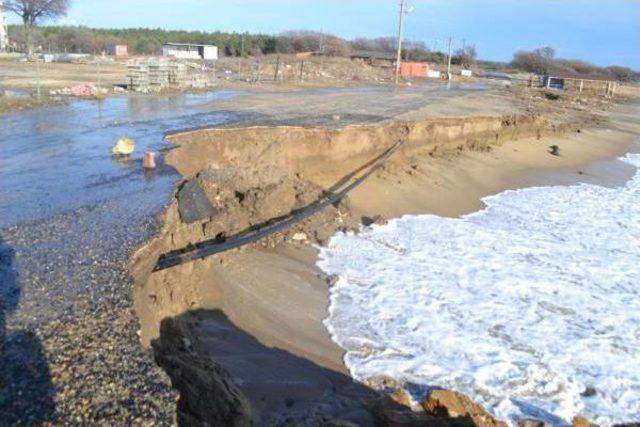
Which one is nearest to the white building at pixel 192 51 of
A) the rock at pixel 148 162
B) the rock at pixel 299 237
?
the rock at pixel 148 162

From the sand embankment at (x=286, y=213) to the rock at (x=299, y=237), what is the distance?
0.04m

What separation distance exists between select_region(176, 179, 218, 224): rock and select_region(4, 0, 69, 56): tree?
153 ft

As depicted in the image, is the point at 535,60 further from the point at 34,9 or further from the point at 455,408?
the point at 455,408

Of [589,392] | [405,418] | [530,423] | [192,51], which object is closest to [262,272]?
[405,418]

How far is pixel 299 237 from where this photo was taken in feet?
37.2

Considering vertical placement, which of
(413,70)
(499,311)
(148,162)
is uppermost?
(413,70)

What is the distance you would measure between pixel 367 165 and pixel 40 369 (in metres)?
13.3

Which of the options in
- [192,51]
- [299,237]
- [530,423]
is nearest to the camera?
[530,423]

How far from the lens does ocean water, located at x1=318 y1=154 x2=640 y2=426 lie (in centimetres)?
729

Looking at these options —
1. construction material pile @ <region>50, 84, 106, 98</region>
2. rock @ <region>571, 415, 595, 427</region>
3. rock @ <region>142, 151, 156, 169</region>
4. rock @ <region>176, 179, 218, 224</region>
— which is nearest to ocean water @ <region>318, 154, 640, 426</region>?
rock @ <region>571, 415, 595, 427</region>

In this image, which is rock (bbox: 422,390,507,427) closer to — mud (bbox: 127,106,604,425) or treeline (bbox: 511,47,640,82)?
mud (bbox: 127,106,604,425)

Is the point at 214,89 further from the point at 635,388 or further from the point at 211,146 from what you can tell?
the point at 635,388

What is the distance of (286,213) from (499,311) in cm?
465

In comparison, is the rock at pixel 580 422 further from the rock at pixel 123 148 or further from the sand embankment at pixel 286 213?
the rock at pixel 123 148
